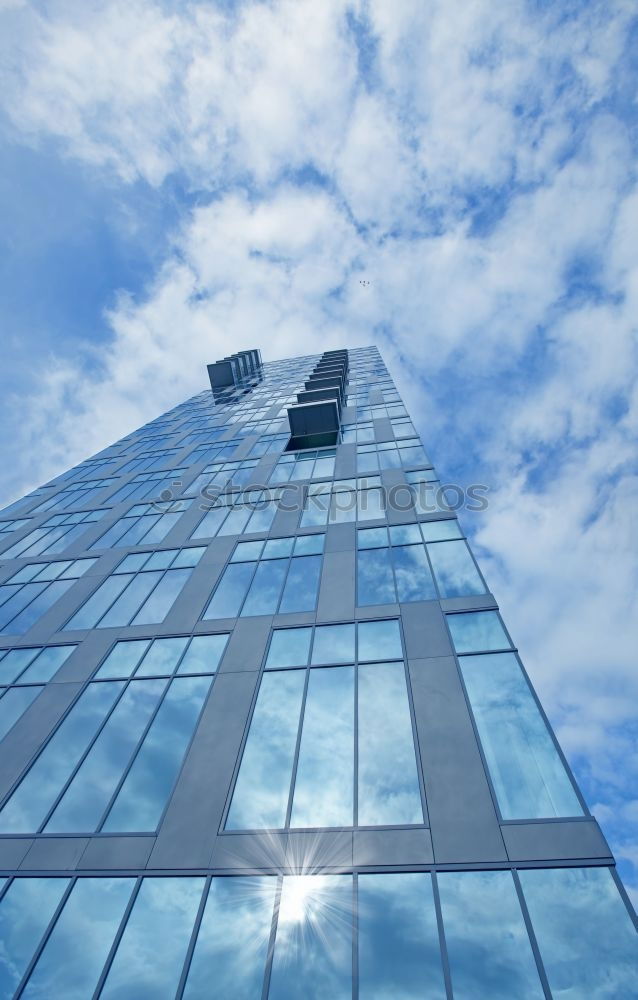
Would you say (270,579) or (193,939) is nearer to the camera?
(193,939)

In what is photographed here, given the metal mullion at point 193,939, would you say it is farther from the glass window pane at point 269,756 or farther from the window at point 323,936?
the glass window pane at point 269,756

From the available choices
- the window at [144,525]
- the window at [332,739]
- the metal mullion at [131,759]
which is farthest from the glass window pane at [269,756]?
Result: the window at [144,525]

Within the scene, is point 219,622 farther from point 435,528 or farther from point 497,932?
point 497,932

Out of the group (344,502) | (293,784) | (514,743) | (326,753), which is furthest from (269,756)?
(344,502)

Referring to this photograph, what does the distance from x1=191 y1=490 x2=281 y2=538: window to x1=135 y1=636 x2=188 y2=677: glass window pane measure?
20.0ft

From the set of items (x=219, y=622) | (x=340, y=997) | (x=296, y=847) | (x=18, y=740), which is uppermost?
(x=219, y=622)

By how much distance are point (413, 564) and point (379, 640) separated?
3.46 metres

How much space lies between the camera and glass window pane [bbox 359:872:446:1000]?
7.10 meters

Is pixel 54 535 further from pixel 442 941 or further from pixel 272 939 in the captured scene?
pixel 442 941

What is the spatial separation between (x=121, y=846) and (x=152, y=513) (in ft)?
52.8

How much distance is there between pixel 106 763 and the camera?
38.2 ft

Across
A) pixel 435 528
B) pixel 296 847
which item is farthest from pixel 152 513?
pixel 296 847

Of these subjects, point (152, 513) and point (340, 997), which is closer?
point (340, 997)

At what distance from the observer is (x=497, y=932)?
745 centimetres
